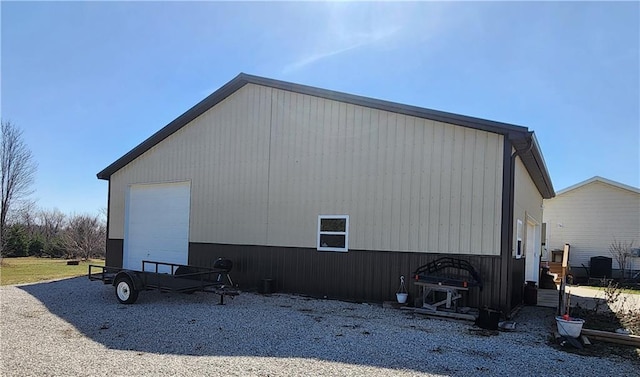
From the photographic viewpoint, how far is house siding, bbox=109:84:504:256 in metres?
9.40

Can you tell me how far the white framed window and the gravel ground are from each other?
5.73 ft

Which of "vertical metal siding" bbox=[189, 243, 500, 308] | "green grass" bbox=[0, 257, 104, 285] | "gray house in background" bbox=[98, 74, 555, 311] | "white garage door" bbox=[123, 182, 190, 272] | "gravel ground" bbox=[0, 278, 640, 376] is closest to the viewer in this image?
"gravel ground" bbox=[0, 278, 640, 376]

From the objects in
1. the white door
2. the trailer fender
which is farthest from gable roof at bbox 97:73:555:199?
the trailer fender

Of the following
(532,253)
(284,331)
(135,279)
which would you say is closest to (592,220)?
(532,253)

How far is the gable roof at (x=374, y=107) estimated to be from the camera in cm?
899

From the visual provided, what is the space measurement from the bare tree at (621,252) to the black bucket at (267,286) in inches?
667

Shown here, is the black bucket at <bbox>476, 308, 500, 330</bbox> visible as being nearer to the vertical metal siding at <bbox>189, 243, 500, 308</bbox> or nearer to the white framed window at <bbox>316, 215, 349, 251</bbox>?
the vertical metal siding at <bbox>189, 243, 500, 308</bbox>

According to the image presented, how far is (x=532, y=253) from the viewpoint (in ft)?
49.8

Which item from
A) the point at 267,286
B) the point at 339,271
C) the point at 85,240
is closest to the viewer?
the point at 339,271

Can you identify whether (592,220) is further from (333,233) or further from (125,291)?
(125,291)

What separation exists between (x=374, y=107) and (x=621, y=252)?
16.8m

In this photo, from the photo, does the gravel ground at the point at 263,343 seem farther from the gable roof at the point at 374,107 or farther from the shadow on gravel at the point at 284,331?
the gable roof at the point at 374,107

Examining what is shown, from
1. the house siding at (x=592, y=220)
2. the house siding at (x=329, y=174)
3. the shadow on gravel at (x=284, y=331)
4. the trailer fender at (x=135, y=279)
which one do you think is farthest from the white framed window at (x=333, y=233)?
the house siding at (x=592, y=220)

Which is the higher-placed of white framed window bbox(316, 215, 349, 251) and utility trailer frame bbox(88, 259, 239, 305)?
white framed window bbox(316, 215, 349, 251)
